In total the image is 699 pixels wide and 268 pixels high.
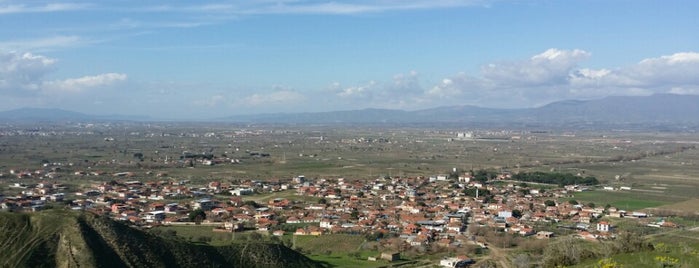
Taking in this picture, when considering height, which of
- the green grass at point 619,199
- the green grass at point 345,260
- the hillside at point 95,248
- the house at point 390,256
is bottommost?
the green grass at point 345,260

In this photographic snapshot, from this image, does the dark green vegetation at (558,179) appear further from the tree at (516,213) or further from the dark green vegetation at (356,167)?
the tree at (516,213)

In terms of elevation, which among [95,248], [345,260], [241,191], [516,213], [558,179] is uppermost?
[95,248]

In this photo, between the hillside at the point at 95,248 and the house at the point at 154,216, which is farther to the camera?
the house at the point at 154,216

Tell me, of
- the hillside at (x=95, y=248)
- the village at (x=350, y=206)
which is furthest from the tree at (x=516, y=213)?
the hillside at (x=95, y=248)

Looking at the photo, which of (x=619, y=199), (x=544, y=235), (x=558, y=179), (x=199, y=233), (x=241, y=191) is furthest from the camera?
(x=558, y=179)

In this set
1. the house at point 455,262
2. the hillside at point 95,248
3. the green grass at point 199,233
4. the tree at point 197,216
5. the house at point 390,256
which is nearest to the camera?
the hillside at point 95,248

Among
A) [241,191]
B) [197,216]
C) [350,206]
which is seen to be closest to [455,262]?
[197,216]

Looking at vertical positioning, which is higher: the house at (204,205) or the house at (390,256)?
the house at (204,205)

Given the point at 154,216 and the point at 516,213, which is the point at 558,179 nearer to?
the point at 516,213
